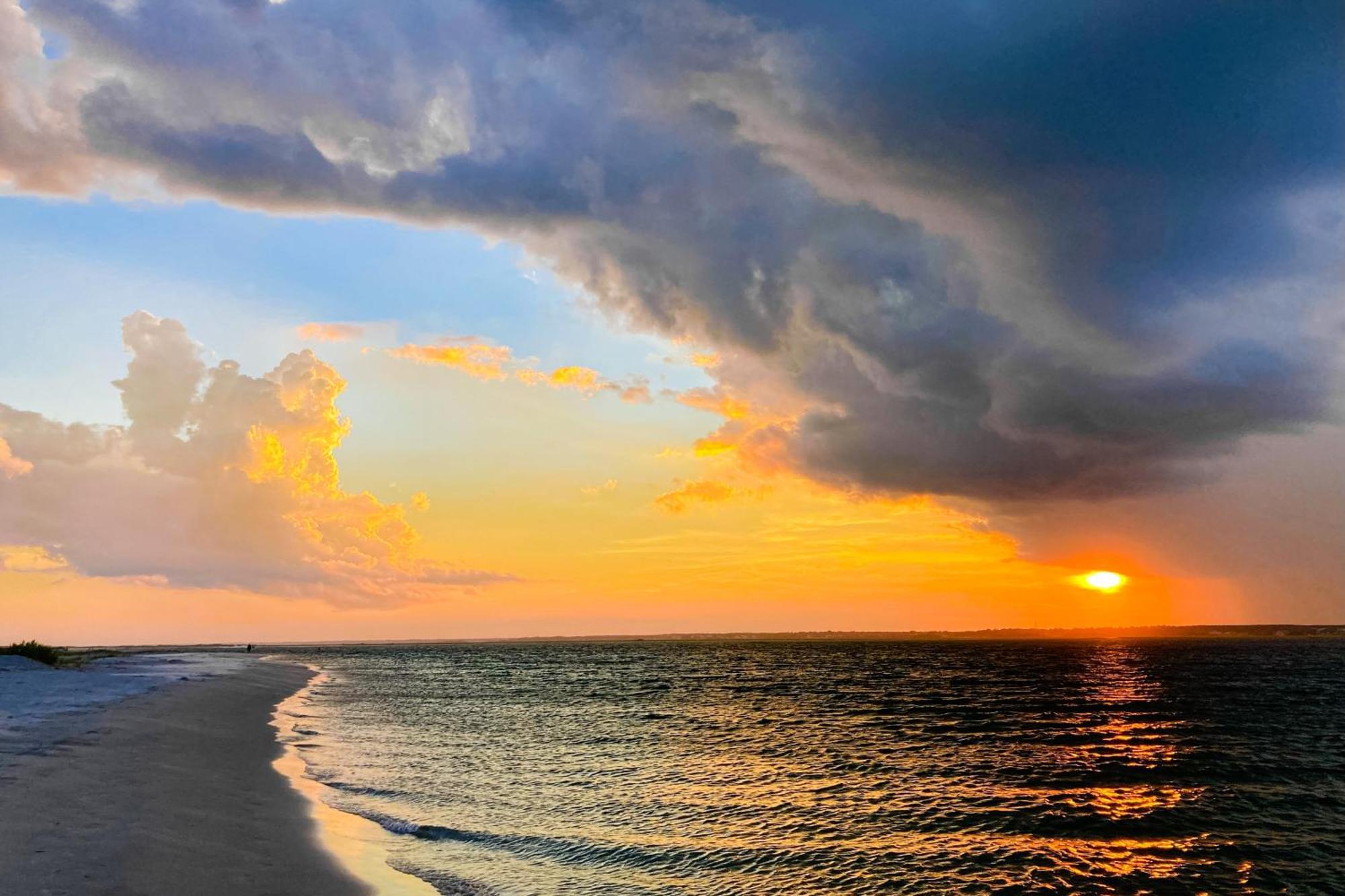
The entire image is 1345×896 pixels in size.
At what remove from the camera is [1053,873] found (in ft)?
66.7

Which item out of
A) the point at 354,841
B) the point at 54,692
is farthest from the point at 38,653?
the point at 354,841

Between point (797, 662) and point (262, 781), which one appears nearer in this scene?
point (262, 781)

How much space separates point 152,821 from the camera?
61.0ft

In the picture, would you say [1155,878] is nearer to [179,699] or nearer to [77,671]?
[179,699]

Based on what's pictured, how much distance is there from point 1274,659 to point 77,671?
7104 inches

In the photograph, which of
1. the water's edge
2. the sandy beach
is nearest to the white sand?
the sandy beach

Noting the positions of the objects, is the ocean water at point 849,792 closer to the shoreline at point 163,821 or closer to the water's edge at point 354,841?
the water's edge at point 354,841

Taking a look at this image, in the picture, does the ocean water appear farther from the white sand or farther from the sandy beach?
the white sand

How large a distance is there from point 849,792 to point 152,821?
863 inches

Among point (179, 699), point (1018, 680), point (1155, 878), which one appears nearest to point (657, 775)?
point (1155, 878)

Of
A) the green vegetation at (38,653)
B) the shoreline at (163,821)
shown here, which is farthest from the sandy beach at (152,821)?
the green vegetation at (38,653)

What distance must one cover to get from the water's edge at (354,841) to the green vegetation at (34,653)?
2501 inches

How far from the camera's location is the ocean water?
20.1m

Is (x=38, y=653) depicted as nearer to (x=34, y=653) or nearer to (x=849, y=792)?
(x=34, y=653)
